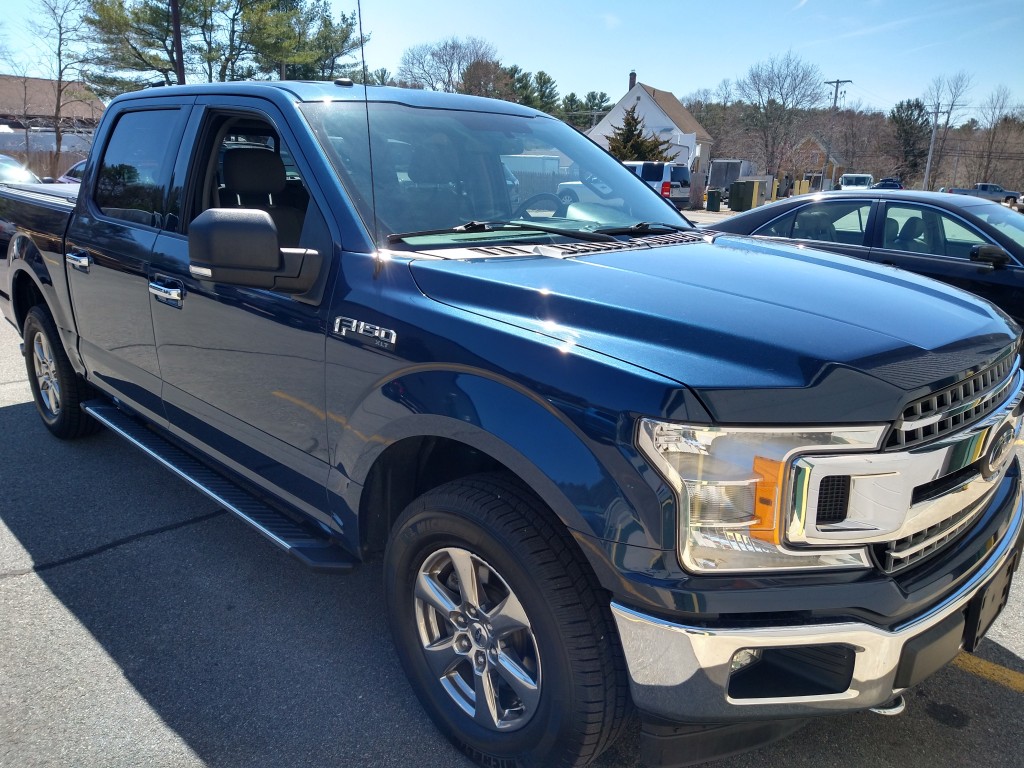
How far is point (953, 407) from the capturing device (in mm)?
1875

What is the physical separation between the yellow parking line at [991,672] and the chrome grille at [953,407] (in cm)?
116

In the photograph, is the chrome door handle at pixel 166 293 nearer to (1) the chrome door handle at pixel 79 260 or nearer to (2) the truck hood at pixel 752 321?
(1) the chrome door handle at pixel 79 260

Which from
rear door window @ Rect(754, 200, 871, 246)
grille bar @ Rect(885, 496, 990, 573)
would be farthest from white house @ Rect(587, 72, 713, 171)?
grille bar @ Rect(885, 496, 990, 573)

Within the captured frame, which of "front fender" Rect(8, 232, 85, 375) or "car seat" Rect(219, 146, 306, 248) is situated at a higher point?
"car seat" Rect(219, 146, 306, 248)

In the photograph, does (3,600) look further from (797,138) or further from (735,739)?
(797,138)

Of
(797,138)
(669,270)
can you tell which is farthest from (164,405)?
(797,138)

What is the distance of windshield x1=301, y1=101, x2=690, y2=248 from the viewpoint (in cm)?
266

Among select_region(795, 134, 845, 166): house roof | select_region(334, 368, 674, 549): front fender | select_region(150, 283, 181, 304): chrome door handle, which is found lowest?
select_region(334, 368, 674, 549): front fender

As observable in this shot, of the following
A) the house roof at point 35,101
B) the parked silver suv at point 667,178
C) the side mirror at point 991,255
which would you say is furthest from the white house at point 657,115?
the side mirror at point 991,255

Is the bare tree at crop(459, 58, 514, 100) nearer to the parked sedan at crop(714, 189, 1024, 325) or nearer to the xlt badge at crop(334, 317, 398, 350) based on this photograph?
the parked sedan at crop(714, 189, 1024, 325)

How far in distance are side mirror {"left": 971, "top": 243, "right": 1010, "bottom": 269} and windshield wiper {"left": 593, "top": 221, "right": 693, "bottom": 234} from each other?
155 inches

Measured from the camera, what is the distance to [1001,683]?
2.75 m

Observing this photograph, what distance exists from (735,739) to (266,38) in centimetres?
3562

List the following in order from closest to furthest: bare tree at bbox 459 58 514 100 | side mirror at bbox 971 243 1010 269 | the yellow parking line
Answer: the yellow parking line < side mirror at bbox 971 243 1010 269 < bare tree at bbox 459 58 514 100
